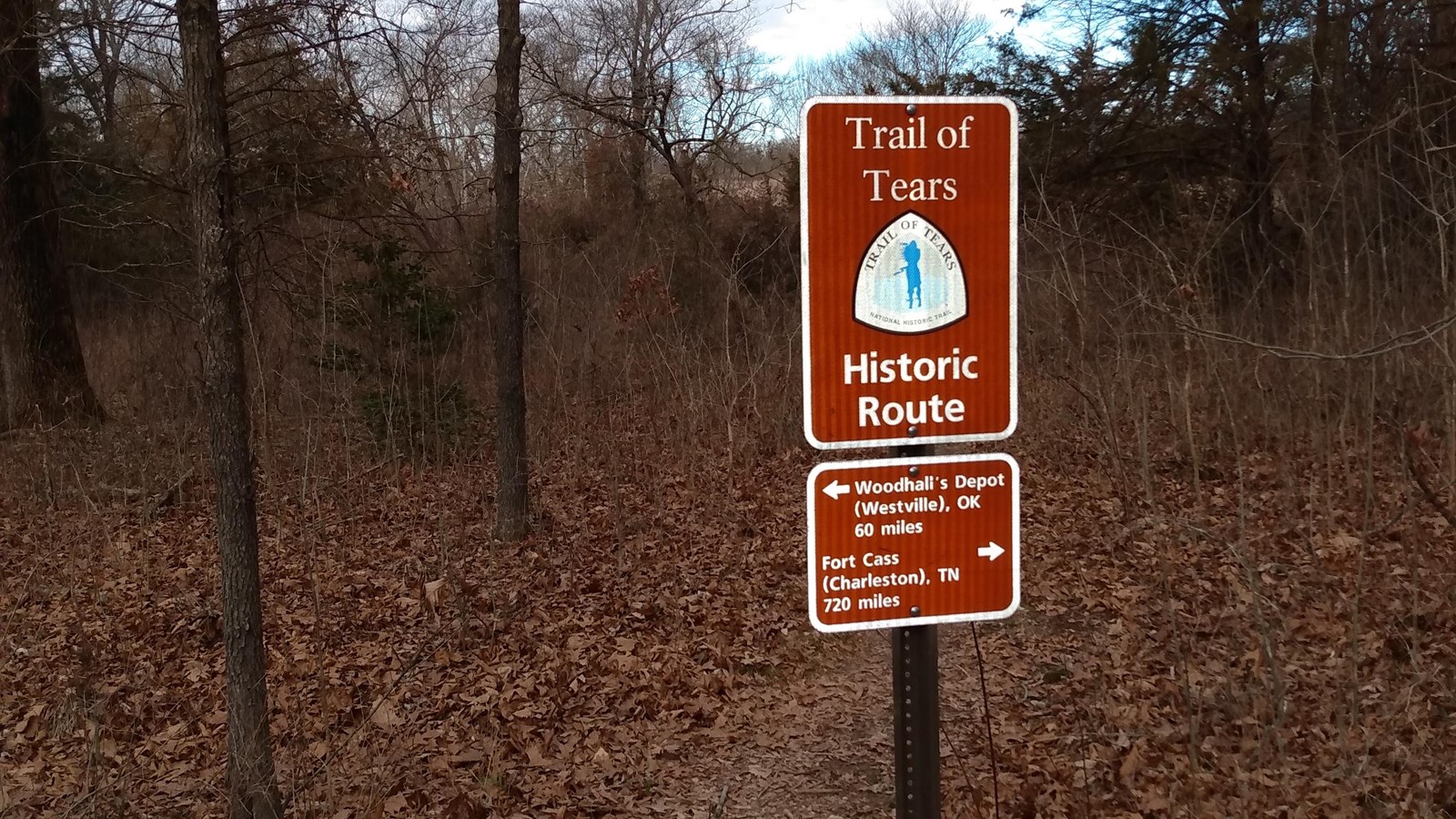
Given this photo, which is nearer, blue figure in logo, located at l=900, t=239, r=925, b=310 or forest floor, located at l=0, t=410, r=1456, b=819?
blue figure in logo, located at l=900, t=239, r=925, b=310

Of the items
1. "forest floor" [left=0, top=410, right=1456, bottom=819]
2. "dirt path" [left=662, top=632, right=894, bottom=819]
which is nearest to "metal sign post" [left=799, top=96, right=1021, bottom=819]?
"forest floor" [left=0, top=410, right=1456, bottom=819]

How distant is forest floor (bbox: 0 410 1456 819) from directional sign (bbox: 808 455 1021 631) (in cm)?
260

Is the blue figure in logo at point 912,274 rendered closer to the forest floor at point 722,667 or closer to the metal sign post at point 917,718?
the metal sign post at point 917,718

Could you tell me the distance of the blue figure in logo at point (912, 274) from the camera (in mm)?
1911

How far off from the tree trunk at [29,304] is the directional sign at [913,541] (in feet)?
44.7

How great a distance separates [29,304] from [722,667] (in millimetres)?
11869

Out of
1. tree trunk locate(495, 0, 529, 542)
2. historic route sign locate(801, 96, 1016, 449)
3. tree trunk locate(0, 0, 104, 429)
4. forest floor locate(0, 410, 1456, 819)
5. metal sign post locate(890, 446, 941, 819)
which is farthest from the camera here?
tree trunk locate(0, 0, 104, 429)

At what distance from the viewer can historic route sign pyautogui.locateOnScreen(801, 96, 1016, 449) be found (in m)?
1.88

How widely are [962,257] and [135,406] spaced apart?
580 inches

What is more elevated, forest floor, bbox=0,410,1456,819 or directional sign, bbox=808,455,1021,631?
directional sign, bbox=808,455,1021,631

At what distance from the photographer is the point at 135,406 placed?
1374 cm

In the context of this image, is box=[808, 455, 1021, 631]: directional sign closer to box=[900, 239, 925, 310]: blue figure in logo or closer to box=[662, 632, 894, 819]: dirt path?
box=[900, 239, 925, 310]: blue figure in logo

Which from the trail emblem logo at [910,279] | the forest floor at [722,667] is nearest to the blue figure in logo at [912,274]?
the trail emblem logo at [910,279]

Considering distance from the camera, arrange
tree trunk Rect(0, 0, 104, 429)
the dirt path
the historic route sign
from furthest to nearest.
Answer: tree trunk Rect(0, 0, 104, 429) < the dirt path < the historic route sign
